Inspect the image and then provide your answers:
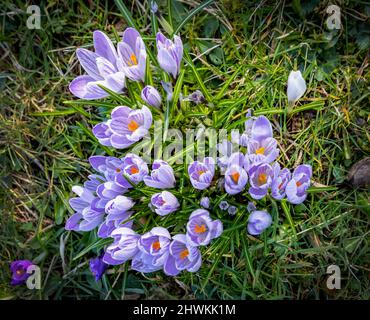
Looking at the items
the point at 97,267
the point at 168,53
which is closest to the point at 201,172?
the point at 168,53

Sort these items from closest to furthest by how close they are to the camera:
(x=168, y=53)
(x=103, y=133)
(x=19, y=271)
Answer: (x=168, y=53) → (x=103, y=133) → (x=19, y=271)

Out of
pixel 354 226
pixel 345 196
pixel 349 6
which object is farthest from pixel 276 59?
pixel 354 226

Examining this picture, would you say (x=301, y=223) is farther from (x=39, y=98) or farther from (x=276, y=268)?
(x=39, y=98)

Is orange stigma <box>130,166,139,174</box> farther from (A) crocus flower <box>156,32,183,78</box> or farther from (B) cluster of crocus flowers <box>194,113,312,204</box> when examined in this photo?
(A) crocus flower <box>156,32,183,78</box>

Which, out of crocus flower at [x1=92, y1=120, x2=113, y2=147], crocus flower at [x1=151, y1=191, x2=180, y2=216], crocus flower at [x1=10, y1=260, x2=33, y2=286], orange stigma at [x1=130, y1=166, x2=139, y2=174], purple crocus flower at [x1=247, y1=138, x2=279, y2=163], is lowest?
crocus flower at [x1=10, y1=260, x2=33, y2=286]

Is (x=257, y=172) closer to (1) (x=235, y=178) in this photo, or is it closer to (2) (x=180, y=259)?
(1) (x=235, y=178)

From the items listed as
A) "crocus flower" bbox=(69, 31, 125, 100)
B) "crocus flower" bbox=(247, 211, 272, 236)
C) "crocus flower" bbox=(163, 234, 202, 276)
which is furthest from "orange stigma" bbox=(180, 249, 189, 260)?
"crocus flower" bbox=(69, 31, 125, 100)

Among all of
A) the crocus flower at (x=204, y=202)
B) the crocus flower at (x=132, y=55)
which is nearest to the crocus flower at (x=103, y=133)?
the crocus flower at (x=132, y=55)
